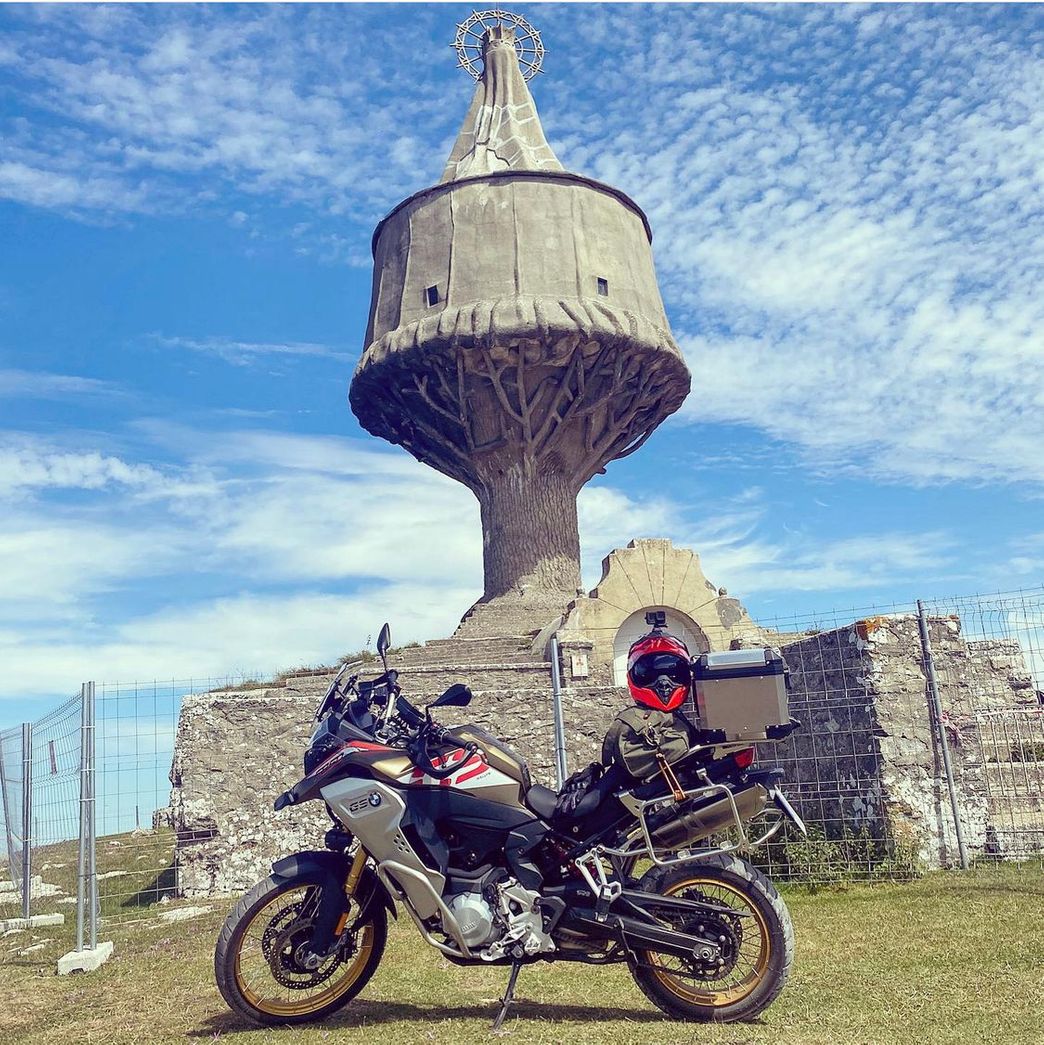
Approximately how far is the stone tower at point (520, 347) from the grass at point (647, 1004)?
474 inches

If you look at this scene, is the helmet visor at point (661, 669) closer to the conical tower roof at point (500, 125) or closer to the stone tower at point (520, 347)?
the stone tower at point (520, 347)

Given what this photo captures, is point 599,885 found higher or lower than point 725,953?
higher

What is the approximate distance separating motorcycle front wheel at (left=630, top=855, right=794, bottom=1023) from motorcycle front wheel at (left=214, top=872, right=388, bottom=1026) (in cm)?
133

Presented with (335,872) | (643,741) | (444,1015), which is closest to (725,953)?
(643,741)

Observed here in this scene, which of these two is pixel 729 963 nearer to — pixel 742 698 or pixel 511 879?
pixel 511 879

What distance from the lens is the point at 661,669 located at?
493cm

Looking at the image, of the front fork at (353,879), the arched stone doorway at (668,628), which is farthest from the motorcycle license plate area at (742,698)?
the arched stone doorway at (668,628)

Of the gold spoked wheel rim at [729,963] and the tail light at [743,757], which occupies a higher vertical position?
the tail light at [743,757]

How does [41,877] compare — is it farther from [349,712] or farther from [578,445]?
[578,445]

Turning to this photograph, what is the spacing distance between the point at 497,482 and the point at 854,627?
13265mm

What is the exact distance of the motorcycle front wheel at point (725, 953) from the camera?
464 centimetres

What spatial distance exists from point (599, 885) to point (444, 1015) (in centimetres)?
107

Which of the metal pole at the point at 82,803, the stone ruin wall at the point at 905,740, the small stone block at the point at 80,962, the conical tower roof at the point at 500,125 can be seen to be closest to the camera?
the small stone block at the point at 80,962

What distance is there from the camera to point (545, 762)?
1164cm
